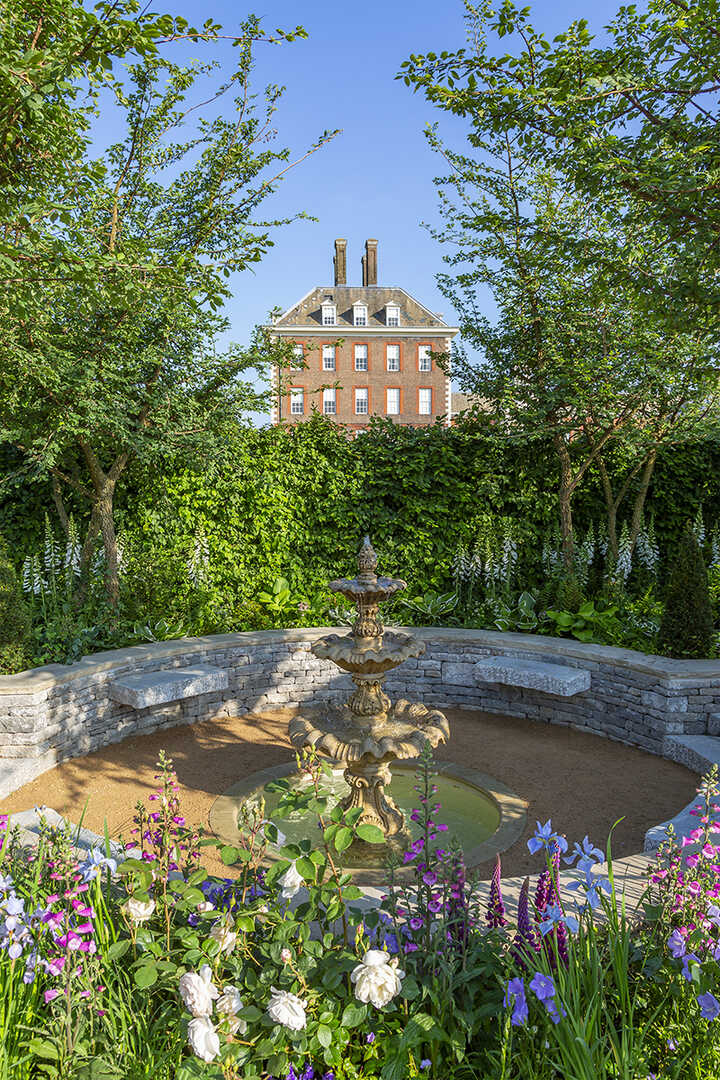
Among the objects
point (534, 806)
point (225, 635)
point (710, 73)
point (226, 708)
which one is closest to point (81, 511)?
point (225, 635)

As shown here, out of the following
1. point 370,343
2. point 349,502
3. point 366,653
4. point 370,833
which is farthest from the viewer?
point 370,343

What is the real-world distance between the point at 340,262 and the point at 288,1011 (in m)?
37.1

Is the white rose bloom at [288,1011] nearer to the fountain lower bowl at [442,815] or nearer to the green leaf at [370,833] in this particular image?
the green leaf at [370,833]

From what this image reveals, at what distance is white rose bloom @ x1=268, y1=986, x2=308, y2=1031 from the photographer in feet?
5.27

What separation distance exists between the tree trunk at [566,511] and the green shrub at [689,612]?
6.65 feet

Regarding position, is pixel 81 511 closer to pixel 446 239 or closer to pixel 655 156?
pixel 446 239

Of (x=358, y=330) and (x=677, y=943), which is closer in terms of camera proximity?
(x=677, y=943)

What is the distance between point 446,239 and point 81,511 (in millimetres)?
5317

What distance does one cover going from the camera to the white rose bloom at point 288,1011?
1605mm

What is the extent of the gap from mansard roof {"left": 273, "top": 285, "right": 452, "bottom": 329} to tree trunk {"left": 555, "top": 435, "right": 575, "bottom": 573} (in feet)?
91.4

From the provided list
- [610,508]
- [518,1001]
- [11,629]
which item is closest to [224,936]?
[518,1001]

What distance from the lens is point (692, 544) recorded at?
5.91 metres

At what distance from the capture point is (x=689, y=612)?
5734 mm

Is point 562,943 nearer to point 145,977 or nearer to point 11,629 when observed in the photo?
point 145,977
